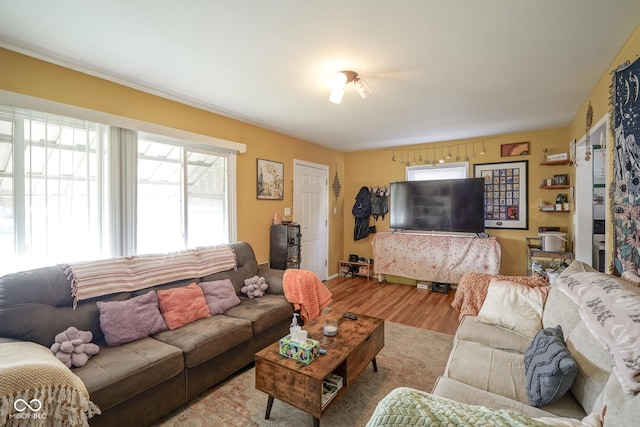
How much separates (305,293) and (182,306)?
1099 mm

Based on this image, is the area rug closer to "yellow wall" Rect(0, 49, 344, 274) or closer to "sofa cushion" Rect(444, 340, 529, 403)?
"sofa cushion" Rect(444, 340, 529, 403)

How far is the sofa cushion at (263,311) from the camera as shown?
239 centimetres

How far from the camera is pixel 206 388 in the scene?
2.02m

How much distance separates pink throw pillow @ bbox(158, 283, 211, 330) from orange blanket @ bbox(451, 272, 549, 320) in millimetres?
2241

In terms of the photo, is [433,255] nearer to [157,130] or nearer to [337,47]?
[337,47]

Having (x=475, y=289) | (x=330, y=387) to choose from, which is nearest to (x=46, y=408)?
(x=330, y=387)

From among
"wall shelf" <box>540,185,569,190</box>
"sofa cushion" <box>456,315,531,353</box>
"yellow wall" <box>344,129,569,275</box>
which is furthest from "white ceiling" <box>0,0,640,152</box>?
"sofa cushion" <box>456,315,531,353</box>

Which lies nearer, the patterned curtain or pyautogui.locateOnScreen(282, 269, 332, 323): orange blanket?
the patterned curtain

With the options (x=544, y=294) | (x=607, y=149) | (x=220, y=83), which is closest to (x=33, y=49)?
(x=220, y=83)

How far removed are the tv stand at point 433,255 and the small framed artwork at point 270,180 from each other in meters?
1.90

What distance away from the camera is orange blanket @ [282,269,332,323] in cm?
279

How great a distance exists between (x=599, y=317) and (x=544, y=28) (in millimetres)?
1652

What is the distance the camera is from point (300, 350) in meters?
1.72

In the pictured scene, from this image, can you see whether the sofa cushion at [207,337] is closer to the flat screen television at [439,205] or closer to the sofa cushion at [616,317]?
the sofa cushion at [616,317]
